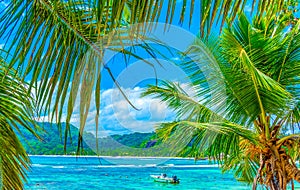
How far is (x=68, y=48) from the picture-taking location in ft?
3.74

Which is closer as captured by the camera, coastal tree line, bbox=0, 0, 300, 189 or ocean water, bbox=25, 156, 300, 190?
coastal tree line, bbox=0, 0, 300, 189

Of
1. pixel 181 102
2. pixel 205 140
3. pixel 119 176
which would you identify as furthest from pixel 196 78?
pixel 119 176

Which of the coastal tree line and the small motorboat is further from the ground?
the coastal tree line

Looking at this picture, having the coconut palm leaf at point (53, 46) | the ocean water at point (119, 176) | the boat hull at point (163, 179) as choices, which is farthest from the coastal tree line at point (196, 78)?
the boat hull at point (163, 179)

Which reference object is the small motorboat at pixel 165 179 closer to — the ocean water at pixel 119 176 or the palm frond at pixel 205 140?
the ocean water at pixel 119 176

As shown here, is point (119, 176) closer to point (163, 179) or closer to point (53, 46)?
point (163, 179)

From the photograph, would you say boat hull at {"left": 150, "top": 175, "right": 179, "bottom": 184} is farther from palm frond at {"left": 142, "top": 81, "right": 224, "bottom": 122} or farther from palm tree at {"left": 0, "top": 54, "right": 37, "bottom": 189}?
palm tree at {"left": 0, "top": 54, "right": 37, "bottom": 189}

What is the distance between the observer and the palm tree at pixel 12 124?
1463 millimetres

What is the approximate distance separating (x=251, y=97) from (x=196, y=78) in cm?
61

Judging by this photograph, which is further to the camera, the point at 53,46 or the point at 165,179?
the point at 165,179

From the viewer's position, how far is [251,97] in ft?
9.56

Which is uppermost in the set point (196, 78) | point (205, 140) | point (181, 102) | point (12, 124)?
point (196, 78)

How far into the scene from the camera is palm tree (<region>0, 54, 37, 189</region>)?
1463mm

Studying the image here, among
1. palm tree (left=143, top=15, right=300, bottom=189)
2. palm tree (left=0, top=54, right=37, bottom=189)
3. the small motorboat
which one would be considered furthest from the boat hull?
palm tree (left=0, top=54, right=37, bottom=189)
